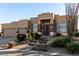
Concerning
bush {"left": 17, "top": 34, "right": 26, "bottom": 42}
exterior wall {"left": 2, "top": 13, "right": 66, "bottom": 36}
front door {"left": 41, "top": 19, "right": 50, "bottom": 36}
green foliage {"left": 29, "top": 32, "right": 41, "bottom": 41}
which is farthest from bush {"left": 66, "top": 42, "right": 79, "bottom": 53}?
bush {"left": 17, "top": 34, "right": 26, "bottom": 42}

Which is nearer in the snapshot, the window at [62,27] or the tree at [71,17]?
the tree at [71,17]

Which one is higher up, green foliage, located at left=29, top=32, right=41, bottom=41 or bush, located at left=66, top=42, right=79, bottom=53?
green foliage, located at left=29, top=32, right=41, bottom=41

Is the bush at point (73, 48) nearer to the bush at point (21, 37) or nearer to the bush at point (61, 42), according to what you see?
the bush at point (61, 42)

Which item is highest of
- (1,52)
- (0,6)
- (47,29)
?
(0,6)

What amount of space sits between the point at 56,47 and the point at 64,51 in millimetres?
248

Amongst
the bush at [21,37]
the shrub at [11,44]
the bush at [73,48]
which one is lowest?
the bush at [73,48]

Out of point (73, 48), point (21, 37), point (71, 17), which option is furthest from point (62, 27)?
point (21, 37)

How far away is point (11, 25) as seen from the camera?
7.12 meters

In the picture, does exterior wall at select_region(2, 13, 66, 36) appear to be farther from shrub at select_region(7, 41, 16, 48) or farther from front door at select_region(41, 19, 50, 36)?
shrub at select_region(7, 41, 16, 48)

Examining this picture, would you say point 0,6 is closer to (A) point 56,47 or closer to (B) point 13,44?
(B) point 13,44

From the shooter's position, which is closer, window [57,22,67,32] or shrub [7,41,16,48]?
shrub [7,41,16,48]

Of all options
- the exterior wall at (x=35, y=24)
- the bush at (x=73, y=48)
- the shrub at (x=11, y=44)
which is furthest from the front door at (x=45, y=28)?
the shrub at (x=11, y=44)

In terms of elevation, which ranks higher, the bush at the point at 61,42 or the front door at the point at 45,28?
the front door at the point at 45,28

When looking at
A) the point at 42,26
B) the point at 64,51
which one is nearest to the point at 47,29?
the point at 42,26
